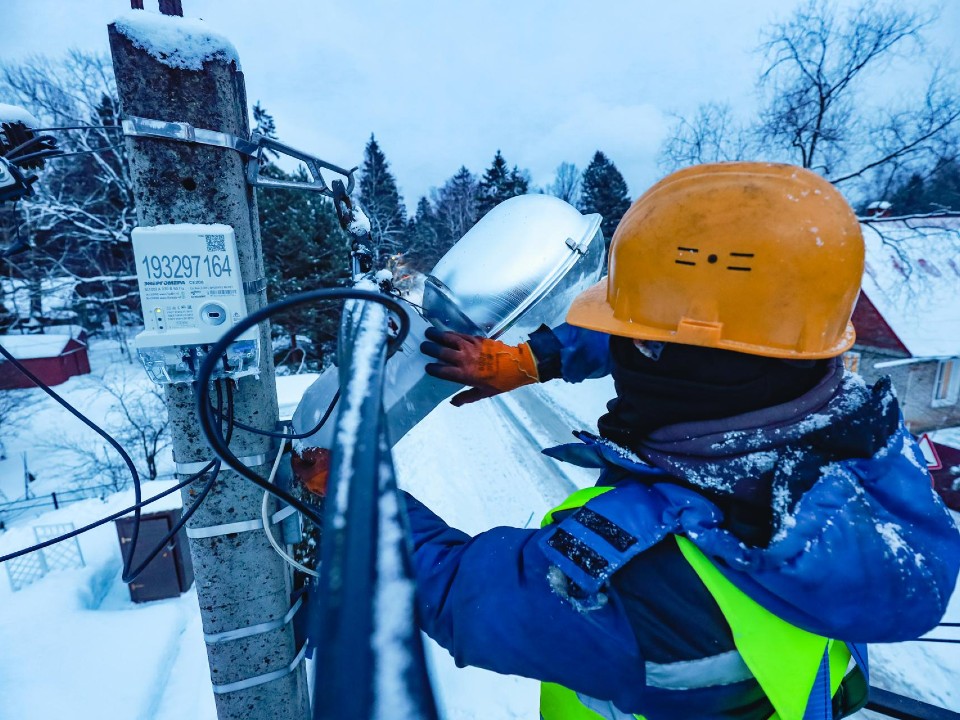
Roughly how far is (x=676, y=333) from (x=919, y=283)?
49.3 feet

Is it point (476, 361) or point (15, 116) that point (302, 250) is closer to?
point (15, 116)

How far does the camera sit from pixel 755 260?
114 cm

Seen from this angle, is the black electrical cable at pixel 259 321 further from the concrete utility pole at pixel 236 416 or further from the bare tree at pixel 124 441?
the bare tree at pixel 124 441

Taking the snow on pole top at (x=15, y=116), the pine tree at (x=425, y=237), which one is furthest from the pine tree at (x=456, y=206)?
the snow on pole top at (x=15, y=116)

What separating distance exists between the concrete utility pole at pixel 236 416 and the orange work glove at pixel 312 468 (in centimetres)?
10

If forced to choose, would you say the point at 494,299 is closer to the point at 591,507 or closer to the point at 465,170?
the point at 591,507

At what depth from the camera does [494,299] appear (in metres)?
1.84

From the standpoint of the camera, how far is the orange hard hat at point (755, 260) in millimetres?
1133

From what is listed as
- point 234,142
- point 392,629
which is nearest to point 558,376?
point 234,142

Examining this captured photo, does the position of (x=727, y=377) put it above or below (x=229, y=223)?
below

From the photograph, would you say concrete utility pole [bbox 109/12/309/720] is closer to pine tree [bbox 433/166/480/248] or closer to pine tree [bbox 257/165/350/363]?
pine tree [bbox 257/165/350/363]

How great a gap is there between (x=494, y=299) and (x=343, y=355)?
103 centimetres

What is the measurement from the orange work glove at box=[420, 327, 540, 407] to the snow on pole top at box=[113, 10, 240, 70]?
101 centimetres

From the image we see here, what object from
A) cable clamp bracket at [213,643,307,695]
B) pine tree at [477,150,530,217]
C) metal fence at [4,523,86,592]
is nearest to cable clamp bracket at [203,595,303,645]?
→ cable clamp bracket at [213,643,307,695]
